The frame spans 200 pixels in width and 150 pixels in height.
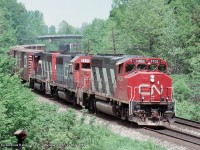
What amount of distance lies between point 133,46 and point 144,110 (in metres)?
33.8

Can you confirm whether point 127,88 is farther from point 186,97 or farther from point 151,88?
point 186,97

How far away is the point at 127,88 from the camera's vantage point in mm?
22609

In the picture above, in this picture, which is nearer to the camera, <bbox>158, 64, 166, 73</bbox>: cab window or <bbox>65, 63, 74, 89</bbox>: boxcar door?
<bbox>158, 64, 166, 73</bbox>: cab window

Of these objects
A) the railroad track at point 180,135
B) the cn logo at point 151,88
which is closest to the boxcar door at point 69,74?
the cn logo at point 151,88

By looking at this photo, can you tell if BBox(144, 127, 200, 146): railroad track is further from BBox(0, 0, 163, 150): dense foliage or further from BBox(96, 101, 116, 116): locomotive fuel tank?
BBox(96, 101, 116, 116): locomotive fuel tank

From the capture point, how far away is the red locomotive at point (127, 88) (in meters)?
22.5

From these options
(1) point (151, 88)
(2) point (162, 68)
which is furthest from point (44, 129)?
(2) point (162, 68)

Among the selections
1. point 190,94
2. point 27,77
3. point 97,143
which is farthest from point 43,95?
point 97,143

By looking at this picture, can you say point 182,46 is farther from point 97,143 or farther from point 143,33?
point 97,143

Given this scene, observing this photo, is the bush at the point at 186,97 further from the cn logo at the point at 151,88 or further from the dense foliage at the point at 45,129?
the dense foliage at the point at 45,129

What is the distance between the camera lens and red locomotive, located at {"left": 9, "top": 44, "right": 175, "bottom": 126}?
74.0 feet

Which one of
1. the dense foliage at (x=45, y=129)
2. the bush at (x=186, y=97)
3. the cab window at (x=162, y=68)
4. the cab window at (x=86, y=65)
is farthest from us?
the cab window at (x=86, y=65)

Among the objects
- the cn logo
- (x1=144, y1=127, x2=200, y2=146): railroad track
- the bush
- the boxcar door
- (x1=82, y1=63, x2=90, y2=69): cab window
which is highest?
(x1=82, y1=63, x2=90, y2=69): cab window

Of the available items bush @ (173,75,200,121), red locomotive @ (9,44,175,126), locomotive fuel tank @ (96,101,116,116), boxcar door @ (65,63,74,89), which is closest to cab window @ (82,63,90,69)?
red locomotive @ (9,44,175,126)
